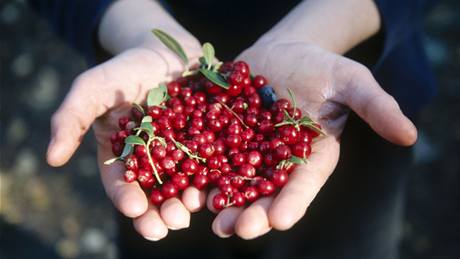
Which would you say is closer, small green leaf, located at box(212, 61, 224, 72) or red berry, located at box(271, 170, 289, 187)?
red berry, located at box(271, 170, 289, 187)

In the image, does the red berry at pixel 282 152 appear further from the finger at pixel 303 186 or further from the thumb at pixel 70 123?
the thumb at pixel 70 123

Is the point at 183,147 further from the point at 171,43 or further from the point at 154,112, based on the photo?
the point at 171,43

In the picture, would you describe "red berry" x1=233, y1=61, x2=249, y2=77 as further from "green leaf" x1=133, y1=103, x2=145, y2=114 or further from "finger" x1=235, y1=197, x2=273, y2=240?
"finger" x1=235, y1=197, x2=273, y2=240

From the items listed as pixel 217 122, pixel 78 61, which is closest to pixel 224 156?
pixel 217 122

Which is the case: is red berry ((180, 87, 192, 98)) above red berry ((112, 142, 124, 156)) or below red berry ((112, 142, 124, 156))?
below

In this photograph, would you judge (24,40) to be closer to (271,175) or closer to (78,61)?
(78,61)

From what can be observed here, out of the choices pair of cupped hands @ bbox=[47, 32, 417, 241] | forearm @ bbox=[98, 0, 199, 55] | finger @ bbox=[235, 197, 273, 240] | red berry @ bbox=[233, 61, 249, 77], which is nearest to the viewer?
finger @ bbox=[235, 197, 273, 240]

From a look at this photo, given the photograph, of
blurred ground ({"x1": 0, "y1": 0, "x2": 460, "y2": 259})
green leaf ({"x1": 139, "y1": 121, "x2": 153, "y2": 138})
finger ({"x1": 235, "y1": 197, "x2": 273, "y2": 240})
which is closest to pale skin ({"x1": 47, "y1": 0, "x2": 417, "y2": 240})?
finger ({"x1": 235, "y1": 197, "x2": 273, "y2": 240})

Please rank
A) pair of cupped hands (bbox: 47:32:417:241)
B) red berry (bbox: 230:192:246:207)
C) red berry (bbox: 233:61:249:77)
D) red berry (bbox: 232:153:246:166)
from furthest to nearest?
red berry (bbox: 233:61:249:77), red berry (bbox: 232:153:246:166), red berry (bbox: 230:192:246:207), pair of cupped hands (bbox: 47:32:417:241)
